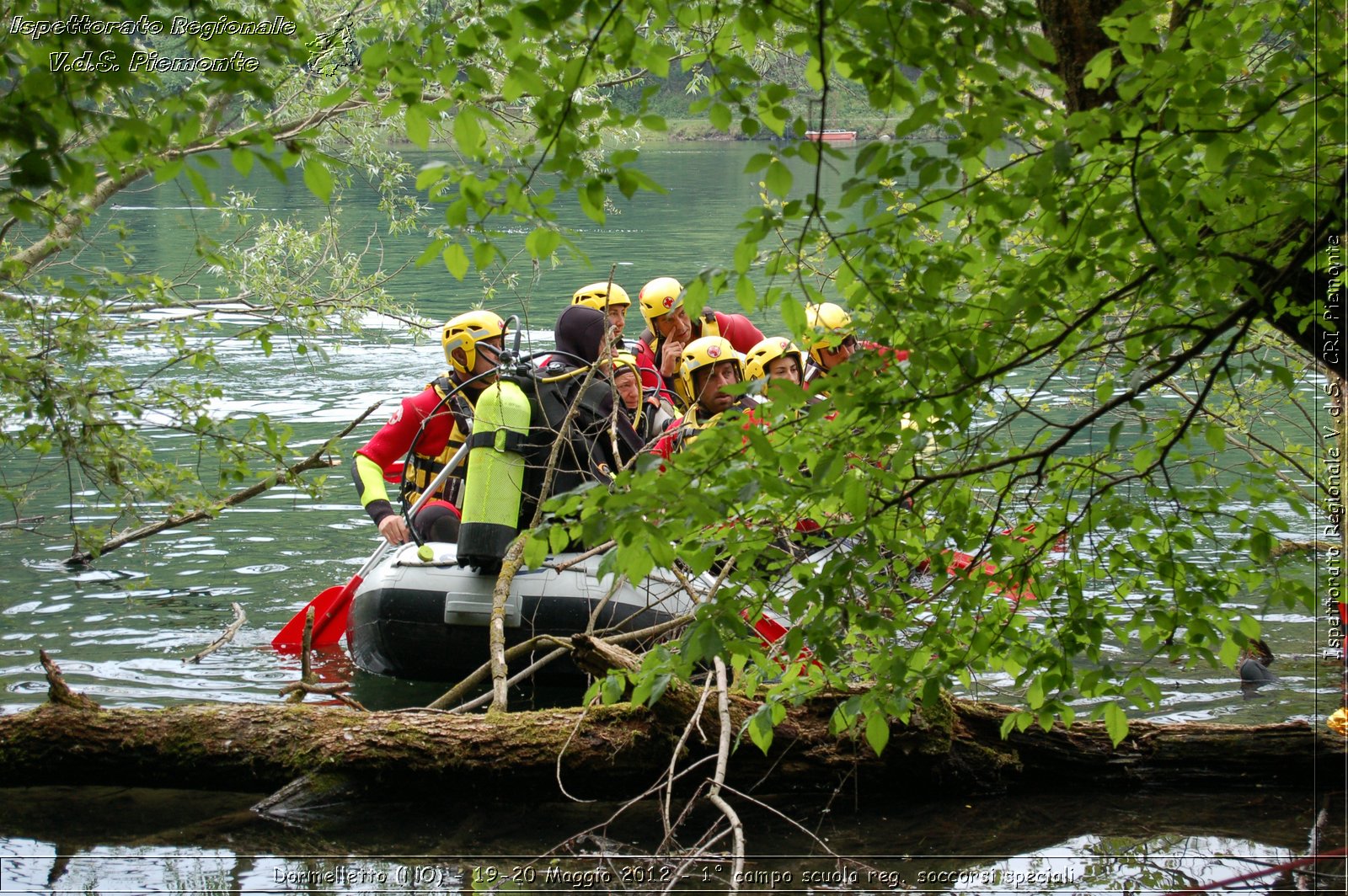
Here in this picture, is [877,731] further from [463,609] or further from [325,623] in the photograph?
[325,623]

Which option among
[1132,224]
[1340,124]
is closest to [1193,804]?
[1132,224]

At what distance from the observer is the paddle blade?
771 centimetres

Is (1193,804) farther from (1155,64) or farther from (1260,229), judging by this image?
(1155,64)

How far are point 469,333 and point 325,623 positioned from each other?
2.12 meters

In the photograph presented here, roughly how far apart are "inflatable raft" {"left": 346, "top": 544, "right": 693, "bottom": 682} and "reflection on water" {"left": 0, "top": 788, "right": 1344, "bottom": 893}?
150 cm

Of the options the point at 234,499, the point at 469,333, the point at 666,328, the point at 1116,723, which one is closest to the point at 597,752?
the point at 1116,723

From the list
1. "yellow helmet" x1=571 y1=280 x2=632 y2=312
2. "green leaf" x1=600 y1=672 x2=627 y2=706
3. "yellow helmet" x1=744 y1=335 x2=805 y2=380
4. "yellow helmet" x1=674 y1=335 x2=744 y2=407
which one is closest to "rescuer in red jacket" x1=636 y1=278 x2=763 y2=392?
"yellow helmet" x1=571 y1=280 x2=632 y2=312

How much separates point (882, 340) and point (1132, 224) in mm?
690

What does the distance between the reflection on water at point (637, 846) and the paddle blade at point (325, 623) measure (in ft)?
8.09

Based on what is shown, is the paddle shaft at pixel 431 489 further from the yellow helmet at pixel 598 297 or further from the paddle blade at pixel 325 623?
the yellow helmet at pixel 598 297

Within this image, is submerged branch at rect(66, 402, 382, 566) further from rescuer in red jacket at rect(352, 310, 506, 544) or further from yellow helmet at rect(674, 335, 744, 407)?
yellow helmet at rect(674, 335, 744, 407)

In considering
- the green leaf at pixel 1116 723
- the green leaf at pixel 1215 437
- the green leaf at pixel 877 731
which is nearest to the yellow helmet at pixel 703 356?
the green leaf at pixel 1116 723

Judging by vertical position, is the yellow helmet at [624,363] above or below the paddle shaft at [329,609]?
above

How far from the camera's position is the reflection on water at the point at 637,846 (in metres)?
4.55
